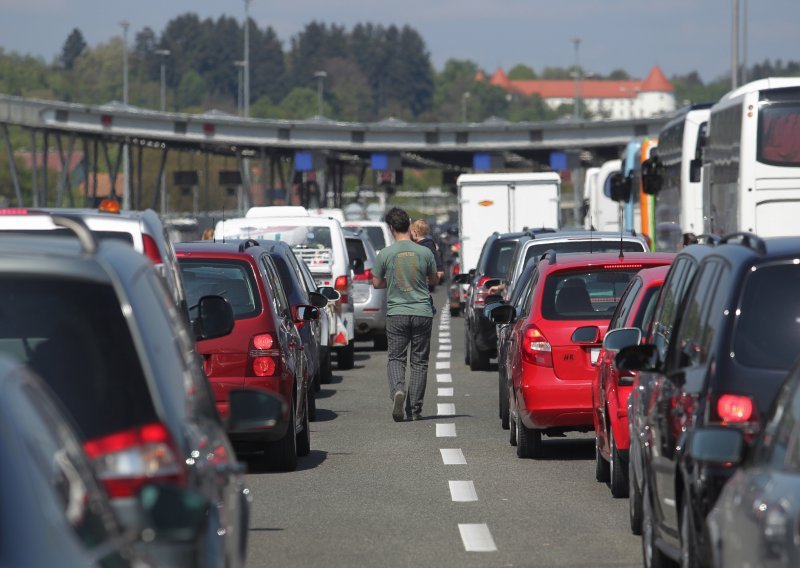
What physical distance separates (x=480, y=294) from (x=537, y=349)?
9.78 metres

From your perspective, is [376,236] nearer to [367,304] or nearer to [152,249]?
[367,304]


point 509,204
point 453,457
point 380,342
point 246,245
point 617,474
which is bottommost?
point 380,342

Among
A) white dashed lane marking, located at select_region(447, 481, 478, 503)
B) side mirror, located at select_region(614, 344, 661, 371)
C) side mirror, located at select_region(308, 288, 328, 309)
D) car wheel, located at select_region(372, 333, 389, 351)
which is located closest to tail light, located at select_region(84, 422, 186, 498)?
side mirror, located at select_region(614, 344, 661, 371)

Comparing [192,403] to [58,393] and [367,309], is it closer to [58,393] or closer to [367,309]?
[58,393]

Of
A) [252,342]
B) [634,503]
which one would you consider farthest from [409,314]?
[634,503]

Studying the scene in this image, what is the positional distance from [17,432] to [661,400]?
4.46 meters

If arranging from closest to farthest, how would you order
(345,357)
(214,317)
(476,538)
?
(476,538) → (214,317) → (345,357)

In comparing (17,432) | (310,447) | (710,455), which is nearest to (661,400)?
(710,455)

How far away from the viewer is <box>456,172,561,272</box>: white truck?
40.0m

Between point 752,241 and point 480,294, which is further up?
point 752,241

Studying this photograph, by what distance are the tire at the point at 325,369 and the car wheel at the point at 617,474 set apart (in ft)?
33.9

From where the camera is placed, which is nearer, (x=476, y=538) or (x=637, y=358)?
(x=637, y=358)

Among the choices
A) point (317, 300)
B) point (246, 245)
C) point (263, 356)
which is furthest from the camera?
point (317, 300)

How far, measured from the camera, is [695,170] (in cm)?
3181
